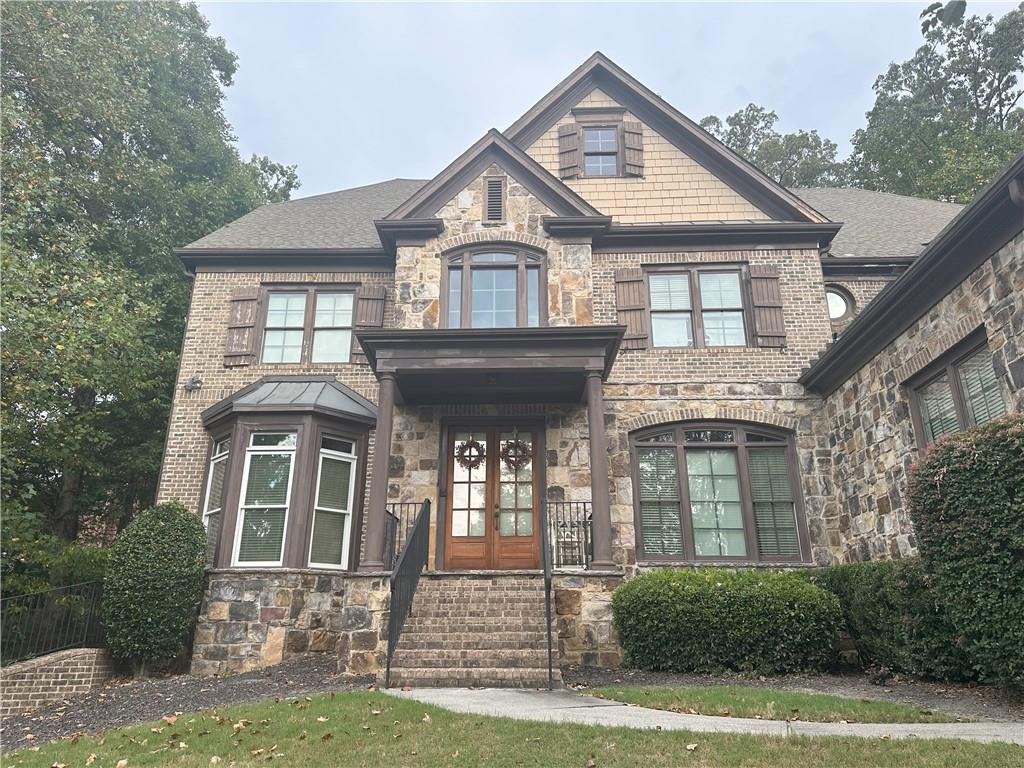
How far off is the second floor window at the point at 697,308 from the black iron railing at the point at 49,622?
358 inches

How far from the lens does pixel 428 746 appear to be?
4.68 meters

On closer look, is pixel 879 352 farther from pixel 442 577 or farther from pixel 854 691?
pixel 442 577

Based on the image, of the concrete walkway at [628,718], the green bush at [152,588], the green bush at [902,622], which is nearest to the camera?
the concrete walkway at [628,718]

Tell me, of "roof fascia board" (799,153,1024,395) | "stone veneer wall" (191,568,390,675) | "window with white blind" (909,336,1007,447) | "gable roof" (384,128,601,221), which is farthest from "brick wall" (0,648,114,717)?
"roof fascia board" (799,153,1024,395)

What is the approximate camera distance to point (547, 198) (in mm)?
11781

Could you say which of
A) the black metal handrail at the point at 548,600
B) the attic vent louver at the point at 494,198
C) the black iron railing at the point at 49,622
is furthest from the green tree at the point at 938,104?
the black iron railing at the point at 49,622

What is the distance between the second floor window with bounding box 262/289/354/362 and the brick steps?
4.95 m

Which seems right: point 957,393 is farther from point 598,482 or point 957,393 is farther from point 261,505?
point 261,505

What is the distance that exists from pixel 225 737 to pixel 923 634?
20.6 feet

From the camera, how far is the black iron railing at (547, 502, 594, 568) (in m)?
9.90

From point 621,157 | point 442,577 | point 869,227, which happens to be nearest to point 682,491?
point 442,577

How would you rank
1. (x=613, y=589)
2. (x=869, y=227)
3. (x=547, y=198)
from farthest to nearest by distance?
1. (x=869, y=227)
2. (x=547, y=198)
3. (x=613, y=589)

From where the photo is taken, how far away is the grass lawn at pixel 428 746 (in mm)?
4148

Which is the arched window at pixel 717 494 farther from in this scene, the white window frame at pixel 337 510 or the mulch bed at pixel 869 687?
the white window frame at pixel 337 510
